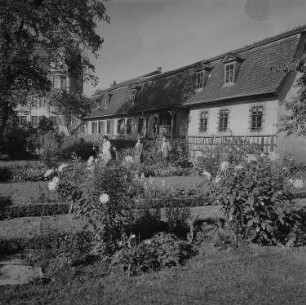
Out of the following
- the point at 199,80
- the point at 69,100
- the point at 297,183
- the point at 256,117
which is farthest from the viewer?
the point at 199,80

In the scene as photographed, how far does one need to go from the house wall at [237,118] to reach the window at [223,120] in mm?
215

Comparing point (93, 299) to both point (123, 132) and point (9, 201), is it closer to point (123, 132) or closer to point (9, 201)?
point (9, 201)

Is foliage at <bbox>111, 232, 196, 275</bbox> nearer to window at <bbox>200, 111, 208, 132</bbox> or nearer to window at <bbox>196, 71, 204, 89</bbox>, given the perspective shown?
window at <bbox>200, 111, 208, 132</bbox>

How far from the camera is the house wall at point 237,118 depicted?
18031mm

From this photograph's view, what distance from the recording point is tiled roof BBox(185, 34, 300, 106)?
17516 mm

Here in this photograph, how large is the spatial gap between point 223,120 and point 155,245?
17196mm

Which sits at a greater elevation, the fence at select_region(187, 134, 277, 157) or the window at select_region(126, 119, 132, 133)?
the window at select_region(126, 119, 132, 133)

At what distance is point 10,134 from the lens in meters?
22.0

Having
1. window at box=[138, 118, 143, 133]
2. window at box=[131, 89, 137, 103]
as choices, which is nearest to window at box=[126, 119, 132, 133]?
window at box=[138, 118, 143, 133]

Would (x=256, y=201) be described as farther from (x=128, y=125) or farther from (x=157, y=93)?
(x=128, y=125)

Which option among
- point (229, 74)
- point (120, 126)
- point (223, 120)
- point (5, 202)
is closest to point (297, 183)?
point (5, 202)

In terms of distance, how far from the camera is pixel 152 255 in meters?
4.94

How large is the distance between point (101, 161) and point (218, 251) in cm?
240

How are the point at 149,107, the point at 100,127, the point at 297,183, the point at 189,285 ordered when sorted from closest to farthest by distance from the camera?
the point at 189,285 < the point at 297,183 < the point at 149,107 < the point at 100,127
